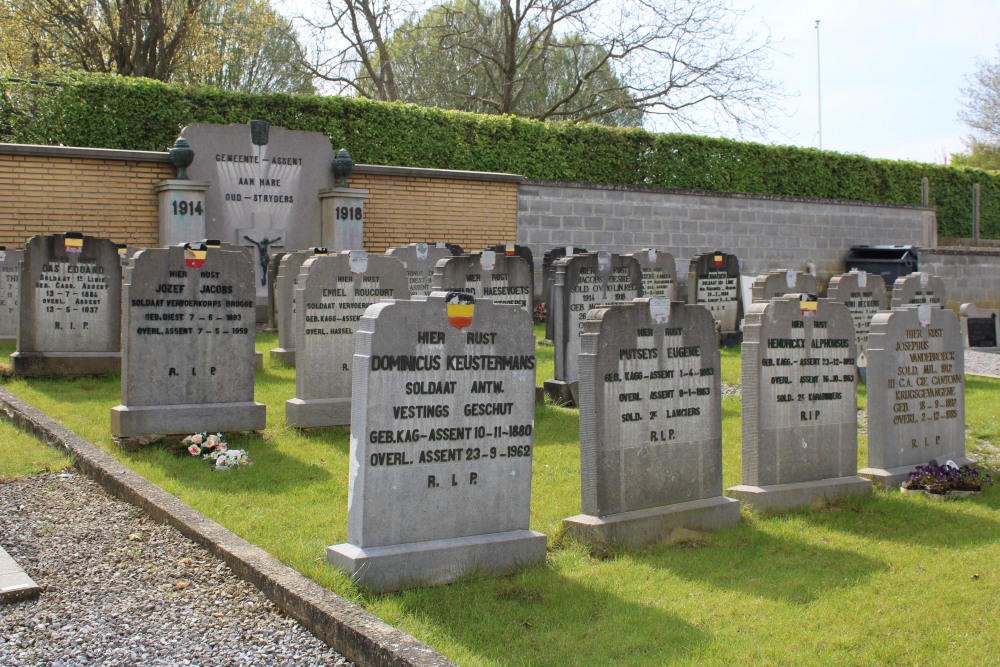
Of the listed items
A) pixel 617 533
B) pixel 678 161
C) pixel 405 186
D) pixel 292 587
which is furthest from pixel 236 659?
pixel 678 161

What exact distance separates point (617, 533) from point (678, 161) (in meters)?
20.5

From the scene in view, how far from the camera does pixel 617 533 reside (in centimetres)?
563

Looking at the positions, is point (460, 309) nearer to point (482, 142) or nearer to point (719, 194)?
point (482, 142)

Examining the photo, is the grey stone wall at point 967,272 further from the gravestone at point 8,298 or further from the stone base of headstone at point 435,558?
the stone base of headstone at point 435,558

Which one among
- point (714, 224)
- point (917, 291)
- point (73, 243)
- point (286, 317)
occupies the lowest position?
point (286, 317)

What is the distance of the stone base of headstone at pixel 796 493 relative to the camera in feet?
21.4

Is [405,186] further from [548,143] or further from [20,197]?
[20,197]

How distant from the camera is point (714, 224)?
25.3 meters

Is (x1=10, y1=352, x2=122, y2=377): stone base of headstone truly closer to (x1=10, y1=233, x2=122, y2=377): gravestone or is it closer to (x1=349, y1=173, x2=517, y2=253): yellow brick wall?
(x1=10, y1=233, x2=122, y2=377): gravestone

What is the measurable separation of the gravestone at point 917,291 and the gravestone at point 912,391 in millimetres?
4613

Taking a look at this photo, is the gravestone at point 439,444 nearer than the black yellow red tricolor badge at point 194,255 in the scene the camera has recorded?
Yes

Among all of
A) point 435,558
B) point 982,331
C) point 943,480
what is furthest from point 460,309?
point 982,331

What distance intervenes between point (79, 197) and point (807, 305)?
1331 centimetres

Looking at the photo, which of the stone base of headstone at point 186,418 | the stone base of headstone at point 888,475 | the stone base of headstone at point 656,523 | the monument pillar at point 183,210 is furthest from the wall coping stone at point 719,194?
the stone base of headstone at point 656,523
